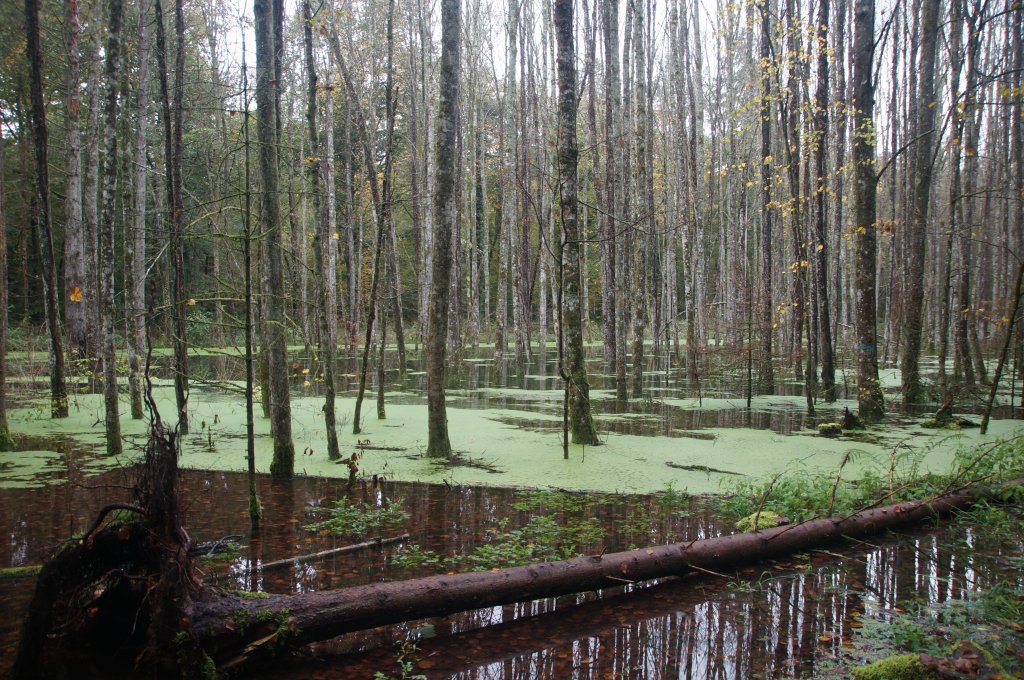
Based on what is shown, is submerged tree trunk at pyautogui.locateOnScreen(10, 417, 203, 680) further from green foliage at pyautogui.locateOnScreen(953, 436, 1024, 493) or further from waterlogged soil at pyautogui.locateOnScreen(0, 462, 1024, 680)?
green foliage at pyautogui.locateOnScreen(953, 436, 1024, 493)

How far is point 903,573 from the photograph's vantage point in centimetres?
389

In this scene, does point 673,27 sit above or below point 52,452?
above

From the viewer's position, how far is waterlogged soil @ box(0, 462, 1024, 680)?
288 cm

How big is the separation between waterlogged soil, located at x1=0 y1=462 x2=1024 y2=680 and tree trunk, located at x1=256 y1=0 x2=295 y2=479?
0.54m

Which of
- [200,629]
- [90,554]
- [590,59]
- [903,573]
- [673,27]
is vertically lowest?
[903,573]

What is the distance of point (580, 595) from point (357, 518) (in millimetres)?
2152

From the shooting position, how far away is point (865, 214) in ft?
28.5

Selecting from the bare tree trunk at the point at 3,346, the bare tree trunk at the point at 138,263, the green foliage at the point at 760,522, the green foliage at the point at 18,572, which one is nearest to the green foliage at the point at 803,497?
the green foliage at the point at 760,522

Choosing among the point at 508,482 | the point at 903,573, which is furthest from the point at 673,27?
the point at 903,573

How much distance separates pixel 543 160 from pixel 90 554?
902 inches

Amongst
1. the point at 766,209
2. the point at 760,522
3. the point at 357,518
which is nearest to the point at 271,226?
the point at 357,518

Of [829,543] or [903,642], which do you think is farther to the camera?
[829,543]

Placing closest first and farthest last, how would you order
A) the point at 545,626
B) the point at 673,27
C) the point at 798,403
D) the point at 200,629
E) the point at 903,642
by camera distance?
the point at 200,629 < the point at 903,642 < the point at 545,626 < the point at 798,403 < the point at 673,27

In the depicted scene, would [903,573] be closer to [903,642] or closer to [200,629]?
[903,642]
